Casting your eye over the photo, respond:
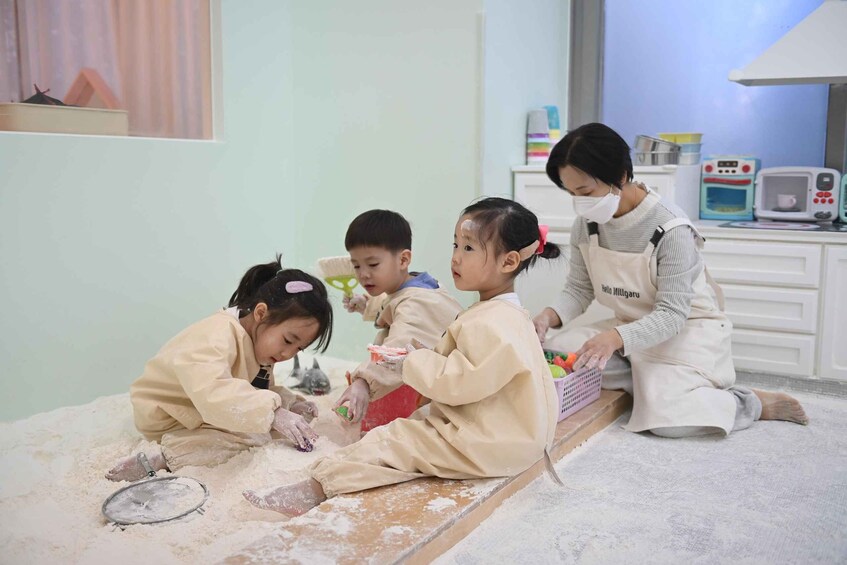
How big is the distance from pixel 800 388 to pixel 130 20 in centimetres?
296

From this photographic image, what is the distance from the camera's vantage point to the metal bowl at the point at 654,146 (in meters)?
3.41

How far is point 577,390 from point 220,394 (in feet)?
→ 3.74

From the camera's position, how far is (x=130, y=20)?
314cm

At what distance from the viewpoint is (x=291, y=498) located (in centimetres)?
195

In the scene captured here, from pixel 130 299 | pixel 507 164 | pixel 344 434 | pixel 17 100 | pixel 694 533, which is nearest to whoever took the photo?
pixel 694 533

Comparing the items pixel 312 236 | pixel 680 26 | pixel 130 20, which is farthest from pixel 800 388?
pixel 130 20

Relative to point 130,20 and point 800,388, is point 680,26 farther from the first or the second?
point 130,20

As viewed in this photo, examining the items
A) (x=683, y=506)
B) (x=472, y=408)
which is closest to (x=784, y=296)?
(x=683, y=506)

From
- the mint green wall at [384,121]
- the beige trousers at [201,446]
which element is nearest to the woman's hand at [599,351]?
the beige trousers at [201,446]

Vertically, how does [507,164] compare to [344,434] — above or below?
above

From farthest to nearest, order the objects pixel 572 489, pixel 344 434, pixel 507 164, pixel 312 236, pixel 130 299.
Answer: pixel 312 236, pixel 507 164, pixel 130 299, pixel 344 434, pixel 572 489

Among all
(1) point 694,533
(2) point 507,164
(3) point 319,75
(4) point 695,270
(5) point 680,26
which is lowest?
(1) point 694,533

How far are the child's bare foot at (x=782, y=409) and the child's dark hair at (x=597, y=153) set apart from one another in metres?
0.92

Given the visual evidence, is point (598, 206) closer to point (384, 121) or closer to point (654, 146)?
point (654, 146)
